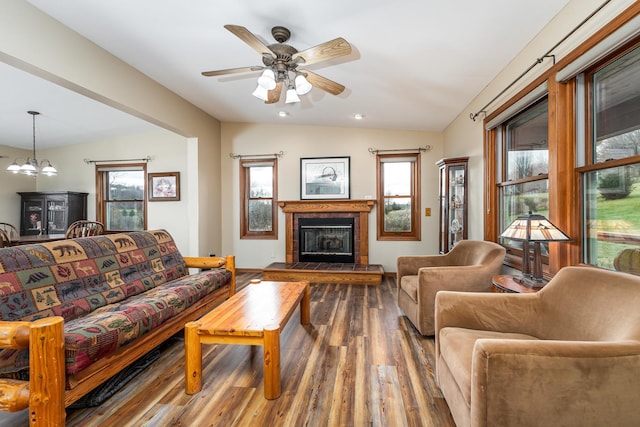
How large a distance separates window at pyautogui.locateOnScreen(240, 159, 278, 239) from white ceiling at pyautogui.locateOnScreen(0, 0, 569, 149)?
4.26 ft

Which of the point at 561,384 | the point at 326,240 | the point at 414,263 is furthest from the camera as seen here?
the point at 326,240

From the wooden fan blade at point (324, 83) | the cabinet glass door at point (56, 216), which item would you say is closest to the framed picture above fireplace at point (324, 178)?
the wooden fan blade at point (324, 83)

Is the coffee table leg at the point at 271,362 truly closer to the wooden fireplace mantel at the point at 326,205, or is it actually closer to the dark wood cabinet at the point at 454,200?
the dark wood cabinet at the point at 454,200

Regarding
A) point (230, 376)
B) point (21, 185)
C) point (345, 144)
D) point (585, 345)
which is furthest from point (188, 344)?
point (21, 185)

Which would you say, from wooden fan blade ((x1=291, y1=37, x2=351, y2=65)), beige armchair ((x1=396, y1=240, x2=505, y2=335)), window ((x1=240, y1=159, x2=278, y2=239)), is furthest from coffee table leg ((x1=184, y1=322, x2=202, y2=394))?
window ((x1=240, y1=159, x2=278, y2=239))

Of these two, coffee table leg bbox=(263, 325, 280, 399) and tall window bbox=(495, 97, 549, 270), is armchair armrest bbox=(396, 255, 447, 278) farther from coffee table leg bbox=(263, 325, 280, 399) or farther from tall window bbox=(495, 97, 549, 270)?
coffee table leg bbox=(263, 325, 280, 399)

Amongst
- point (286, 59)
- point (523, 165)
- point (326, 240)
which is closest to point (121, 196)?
point (326, 240)

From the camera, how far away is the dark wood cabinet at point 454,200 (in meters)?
3.61

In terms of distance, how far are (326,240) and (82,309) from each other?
11.6 feet

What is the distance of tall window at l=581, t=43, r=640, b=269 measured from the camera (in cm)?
160

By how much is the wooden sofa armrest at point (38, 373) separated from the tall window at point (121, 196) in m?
4.48

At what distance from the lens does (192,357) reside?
1.81 metres

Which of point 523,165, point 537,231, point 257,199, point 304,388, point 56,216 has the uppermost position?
point 523,165

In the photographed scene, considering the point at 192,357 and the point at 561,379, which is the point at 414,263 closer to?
A: the point at 561,379
